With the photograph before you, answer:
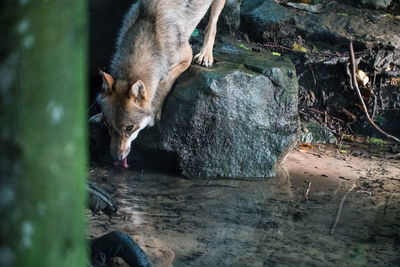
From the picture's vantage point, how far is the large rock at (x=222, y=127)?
6.36 m

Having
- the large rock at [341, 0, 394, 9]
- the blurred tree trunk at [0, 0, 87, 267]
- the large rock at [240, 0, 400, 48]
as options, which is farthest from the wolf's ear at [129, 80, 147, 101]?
the large rock at [341, 0, 394, 9]

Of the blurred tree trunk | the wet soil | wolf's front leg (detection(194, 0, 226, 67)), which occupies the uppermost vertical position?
wolf's front leg (detection(194, 0, 226, 67))

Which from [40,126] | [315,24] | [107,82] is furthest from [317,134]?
[40,126]

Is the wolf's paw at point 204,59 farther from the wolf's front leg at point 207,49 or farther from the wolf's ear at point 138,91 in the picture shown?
the wolf's ear at point 138,91

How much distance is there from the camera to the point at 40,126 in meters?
1.26

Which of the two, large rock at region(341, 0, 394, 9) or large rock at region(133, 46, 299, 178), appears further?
large rock at region(341, 0, 394, 9)

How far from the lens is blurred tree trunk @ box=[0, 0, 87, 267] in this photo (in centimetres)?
121

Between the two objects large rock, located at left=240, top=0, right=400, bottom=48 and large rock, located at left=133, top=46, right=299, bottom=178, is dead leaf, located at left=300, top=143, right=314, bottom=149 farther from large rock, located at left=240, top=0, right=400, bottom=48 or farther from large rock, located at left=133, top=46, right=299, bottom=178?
large rock, located at left=240, top=0, right=400, bottom=48

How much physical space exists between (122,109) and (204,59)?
1.50 m

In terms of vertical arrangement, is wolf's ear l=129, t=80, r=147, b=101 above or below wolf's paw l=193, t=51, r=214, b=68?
below

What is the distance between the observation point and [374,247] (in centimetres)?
477

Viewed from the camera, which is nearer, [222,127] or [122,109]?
[122,109]

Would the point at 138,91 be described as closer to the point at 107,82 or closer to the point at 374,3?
the point at 107,82

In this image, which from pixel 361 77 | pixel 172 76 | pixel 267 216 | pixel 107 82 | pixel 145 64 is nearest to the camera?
pixel 267 216
